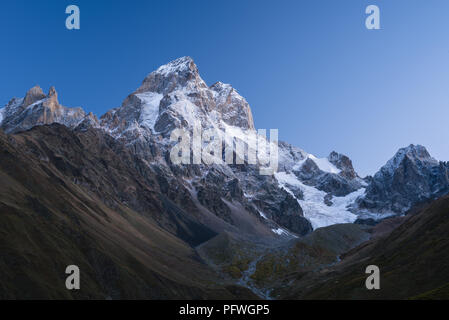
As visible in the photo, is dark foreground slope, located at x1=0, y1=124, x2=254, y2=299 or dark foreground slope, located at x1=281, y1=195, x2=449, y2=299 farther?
dark foreground slope, located at x1=0, y1=124, x2=254, y2=299

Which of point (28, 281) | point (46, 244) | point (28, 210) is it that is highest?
point (28, 210)

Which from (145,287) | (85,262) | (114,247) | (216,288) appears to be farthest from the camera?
(216,288)

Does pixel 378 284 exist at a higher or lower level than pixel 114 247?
lower

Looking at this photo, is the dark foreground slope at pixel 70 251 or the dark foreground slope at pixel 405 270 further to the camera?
the dark foreground slope at pixel 70 251

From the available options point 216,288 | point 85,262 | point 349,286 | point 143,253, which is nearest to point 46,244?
point 85,262

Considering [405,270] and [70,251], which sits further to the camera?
[70,251]

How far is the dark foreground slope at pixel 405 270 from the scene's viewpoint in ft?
313

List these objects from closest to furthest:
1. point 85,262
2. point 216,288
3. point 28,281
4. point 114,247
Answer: point 28,281, point 85,262, point 114,247, point 216,288

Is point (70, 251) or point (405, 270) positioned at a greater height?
point (70, 251)

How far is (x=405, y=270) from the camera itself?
10644cm

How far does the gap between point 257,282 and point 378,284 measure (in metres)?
92.9

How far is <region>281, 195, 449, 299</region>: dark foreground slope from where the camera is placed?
95.2 meters
